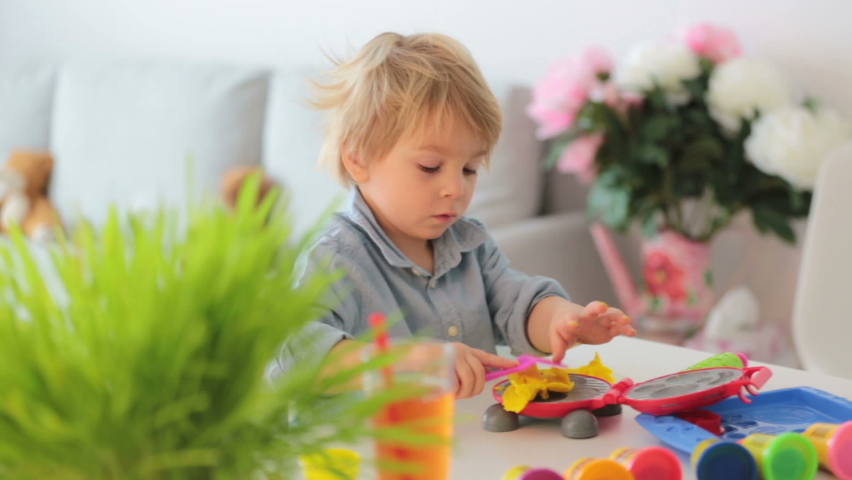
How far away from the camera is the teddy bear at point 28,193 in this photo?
2898 millimetres

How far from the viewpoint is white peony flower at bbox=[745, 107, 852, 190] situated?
193 cm

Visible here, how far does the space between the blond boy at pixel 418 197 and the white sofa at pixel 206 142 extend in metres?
1.05

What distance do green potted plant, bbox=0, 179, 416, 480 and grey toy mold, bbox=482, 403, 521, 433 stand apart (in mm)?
355

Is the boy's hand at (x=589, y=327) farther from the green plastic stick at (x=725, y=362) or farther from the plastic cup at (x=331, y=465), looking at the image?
the plastic cup at (x=331, y=465)

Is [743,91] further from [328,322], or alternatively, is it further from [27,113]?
[27,113]

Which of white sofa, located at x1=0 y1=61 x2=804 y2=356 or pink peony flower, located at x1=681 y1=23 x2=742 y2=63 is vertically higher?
pink peony flower, located at x1=681 y1=23 x2=742 y2=63

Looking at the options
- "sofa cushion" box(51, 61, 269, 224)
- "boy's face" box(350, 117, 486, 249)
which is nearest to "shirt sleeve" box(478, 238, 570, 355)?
"boy's face" box(350, 117, 486, 249)

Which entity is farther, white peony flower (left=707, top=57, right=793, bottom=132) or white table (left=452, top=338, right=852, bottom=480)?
white peony flower (left=707, top=57, right=793, bottom=132)

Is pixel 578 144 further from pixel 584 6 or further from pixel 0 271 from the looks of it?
pixel 0 271

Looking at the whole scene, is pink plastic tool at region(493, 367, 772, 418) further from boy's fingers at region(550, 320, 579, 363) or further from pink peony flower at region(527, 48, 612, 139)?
pink peony flower at region(527, 48, 612, 139)

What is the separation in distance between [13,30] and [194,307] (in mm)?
4082

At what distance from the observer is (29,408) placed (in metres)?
0.41

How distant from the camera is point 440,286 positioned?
117 centimetres

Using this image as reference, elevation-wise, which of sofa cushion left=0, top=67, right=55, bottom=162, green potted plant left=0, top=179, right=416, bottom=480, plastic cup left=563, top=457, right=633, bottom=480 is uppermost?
green potted plant left=0, top=179, right=416, bottom=480
